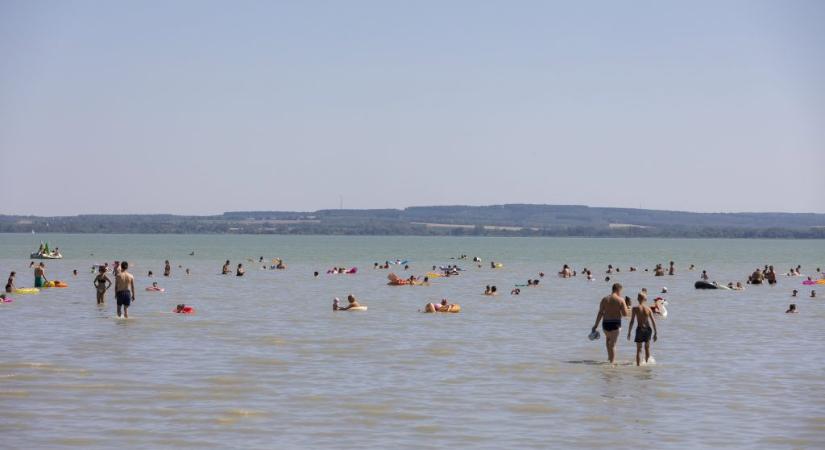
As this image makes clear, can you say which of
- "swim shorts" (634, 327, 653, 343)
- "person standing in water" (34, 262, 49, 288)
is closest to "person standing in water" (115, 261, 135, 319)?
"swim shorts" (634, 327, 653, 343)

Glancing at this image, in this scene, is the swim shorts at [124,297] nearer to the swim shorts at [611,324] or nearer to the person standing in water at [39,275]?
the swim shorts at [611,324]

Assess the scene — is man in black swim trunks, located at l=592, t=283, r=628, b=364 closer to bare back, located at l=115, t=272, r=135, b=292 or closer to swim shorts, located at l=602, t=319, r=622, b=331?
swim shorts, located at l=602, t=319, r=622, b=331

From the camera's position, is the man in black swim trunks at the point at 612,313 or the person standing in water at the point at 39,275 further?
the person standing in water at the point at 39,275

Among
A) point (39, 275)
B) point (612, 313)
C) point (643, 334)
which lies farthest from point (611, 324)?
point (39, 275)

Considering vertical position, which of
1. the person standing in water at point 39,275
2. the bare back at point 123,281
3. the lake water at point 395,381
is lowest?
the lake water at point 395,381

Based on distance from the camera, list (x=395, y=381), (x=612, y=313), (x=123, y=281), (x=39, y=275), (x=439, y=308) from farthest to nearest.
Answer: (x=39, y=275) < (x=439, y=308) < (x=123, y=281) < (x=612, y=313) < (x=395, y=381)

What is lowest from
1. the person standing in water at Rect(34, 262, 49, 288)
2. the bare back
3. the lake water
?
the lake water

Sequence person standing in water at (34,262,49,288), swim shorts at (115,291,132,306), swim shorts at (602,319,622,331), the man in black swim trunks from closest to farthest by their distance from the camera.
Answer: the man in black swim trunks → swim shorts at (602,319,622,331) → swim shorts at (115,291,132,306) → person standing in water at (34,262,49,288)

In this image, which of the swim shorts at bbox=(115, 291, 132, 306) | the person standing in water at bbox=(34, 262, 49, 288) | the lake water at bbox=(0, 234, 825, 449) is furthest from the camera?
the person standing in water at bbox=(34, 262, 49, 288)

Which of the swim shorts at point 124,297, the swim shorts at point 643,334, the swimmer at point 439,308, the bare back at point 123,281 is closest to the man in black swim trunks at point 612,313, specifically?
the swim shorts at point 643,334

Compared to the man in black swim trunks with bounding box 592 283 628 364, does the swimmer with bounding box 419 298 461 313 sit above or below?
below

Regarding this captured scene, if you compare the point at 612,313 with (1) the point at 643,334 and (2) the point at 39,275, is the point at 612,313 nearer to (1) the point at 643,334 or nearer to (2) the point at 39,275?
(1) the point at 643,334

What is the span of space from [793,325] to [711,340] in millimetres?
6875

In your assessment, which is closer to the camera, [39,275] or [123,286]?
[123,286]
